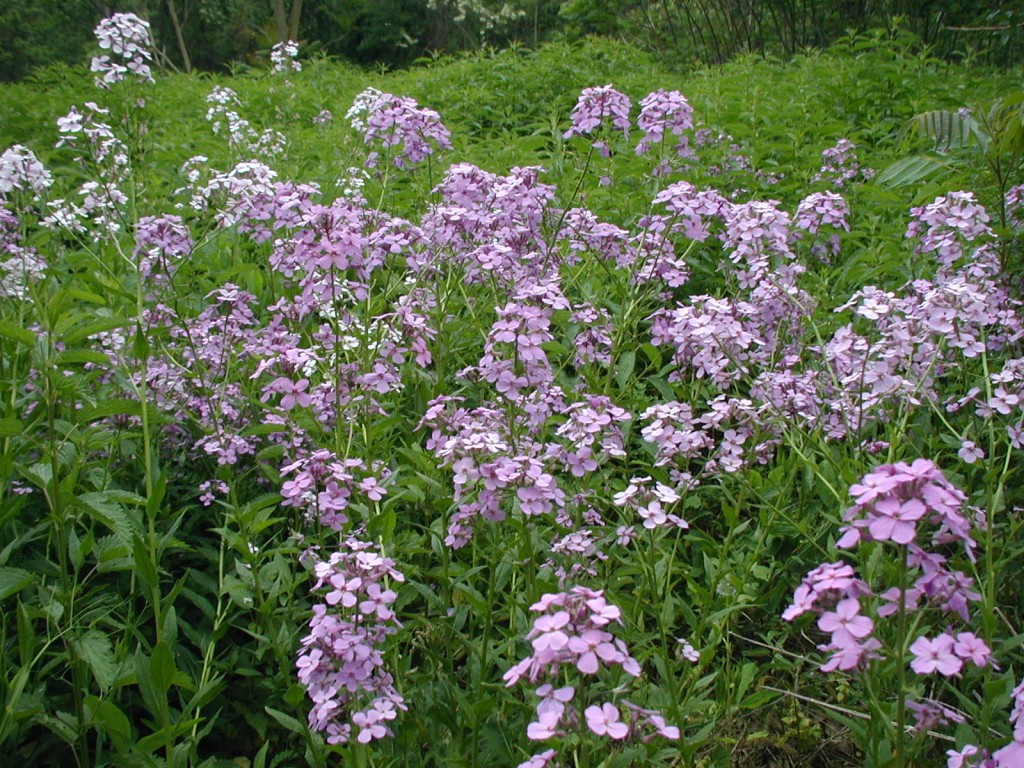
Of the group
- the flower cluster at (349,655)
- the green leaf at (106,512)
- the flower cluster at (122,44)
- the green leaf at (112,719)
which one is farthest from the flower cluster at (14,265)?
the flower cluster at (349,655)

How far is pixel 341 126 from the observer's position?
761cm

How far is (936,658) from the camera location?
1.32m

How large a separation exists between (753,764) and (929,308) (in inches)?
51.8

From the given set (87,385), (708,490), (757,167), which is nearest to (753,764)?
(708,490)

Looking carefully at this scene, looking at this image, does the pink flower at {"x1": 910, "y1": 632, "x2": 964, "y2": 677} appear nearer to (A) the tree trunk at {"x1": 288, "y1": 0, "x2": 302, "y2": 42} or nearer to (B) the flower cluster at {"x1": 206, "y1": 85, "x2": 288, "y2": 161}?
(B) the flower cluster at {"x1": 206, "y1": 85, "x2": 288, "y2": 161}

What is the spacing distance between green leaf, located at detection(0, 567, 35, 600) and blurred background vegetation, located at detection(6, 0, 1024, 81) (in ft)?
43.8

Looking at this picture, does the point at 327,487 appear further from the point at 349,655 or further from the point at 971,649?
the point at 971,649

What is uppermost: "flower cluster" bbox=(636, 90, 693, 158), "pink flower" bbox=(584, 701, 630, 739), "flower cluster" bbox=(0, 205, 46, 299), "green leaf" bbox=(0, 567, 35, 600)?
"flower cluster" bbox=(636, 90, 693, 158)

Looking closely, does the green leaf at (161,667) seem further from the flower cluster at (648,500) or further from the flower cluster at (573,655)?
the flower cluster at (648,500)

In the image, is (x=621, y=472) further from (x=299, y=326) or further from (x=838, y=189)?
(x=838, y=189)

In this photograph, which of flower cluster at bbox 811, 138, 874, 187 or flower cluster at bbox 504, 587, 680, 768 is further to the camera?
flower cluster at bbox 811, 138, 874, 187

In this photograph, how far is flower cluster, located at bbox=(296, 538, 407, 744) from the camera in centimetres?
162

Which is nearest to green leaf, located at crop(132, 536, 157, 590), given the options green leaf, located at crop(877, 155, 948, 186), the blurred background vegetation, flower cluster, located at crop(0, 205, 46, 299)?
flower cluster, located at crop(0, 205, 46, 299)

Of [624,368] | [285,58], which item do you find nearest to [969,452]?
[624,368]
